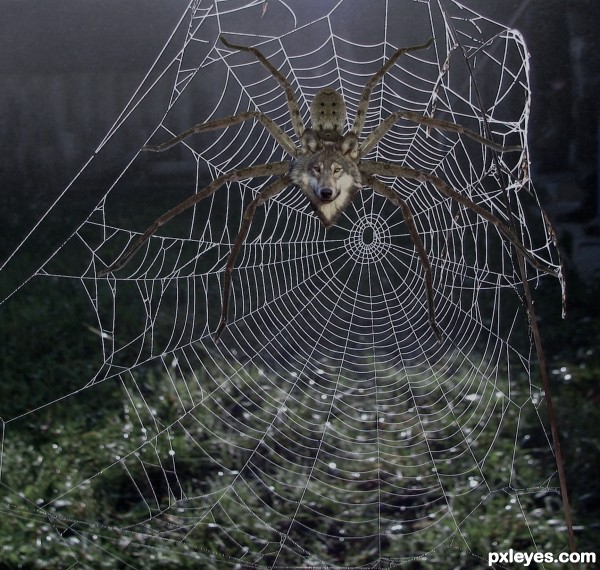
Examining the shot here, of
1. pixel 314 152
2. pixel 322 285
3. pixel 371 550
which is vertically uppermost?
pixel 314 152

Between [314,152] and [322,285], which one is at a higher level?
[314,152]

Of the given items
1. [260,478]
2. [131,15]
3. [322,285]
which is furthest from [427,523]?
[131,15]

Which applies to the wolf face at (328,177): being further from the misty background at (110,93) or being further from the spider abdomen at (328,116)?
the misty background at (110,93)

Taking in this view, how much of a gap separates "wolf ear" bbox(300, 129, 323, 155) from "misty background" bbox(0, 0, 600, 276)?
49 cm

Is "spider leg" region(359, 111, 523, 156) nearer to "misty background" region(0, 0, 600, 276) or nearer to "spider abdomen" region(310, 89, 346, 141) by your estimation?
"spider abdomen" region(310, 89, 346, 141)

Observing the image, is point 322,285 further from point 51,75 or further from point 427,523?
point 51,75

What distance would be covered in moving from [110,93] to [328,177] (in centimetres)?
70

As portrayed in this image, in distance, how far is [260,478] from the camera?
119 centimetres

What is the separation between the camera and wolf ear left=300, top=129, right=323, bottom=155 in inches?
26.5

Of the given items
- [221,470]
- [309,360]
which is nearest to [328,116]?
[309,360]

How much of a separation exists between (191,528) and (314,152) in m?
0.71

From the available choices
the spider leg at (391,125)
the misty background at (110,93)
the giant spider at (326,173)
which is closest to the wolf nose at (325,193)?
the giant spider at (326,173)

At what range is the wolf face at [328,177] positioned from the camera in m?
0.62

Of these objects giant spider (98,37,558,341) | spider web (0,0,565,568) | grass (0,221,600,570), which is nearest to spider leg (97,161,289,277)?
giant spider (98,37,558,341)
